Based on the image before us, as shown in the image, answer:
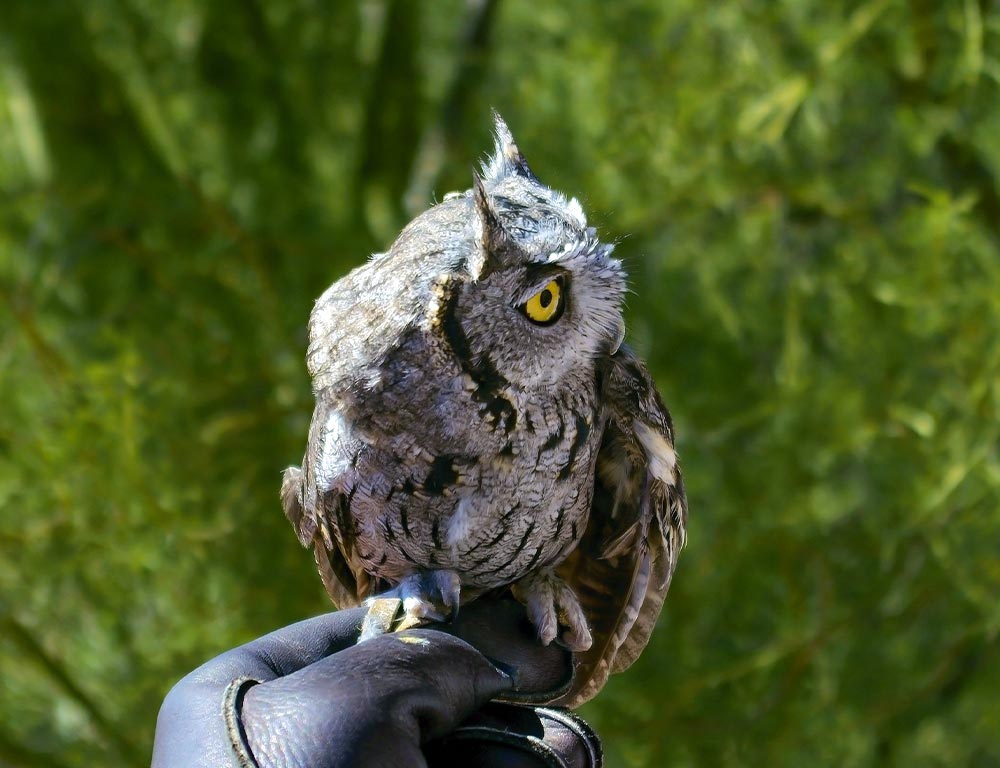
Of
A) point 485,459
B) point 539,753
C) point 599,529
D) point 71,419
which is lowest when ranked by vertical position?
point 539,753

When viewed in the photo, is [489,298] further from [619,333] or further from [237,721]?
[237,721]

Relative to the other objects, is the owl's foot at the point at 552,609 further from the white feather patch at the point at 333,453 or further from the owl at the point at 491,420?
the white feather patch at the point at 333,453

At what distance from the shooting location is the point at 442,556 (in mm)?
1363

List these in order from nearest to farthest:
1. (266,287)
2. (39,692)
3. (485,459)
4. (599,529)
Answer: (485,459) → (599,529) → (39,692) → (266,287)

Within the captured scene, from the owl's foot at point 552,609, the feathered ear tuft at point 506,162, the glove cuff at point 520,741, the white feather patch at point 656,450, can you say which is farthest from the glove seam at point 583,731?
the feathered ear tuft at point 506,162

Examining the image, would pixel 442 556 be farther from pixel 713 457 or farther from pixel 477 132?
pixel 477 132

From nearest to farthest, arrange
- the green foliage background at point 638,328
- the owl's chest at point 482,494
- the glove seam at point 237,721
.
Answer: the glove seam at point 237,721
the owl's chest at point 482,494
the green foliage background at point 638,328

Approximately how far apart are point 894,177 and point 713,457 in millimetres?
965

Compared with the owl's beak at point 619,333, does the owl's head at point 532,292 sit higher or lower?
higher

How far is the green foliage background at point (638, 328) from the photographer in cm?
283

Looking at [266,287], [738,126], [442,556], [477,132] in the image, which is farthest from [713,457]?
[442,556]

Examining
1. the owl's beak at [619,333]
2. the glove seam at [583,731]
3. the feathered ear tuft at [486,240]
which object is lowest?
the glove seam at [583,731]

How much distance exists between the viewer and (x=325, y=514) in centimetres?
138

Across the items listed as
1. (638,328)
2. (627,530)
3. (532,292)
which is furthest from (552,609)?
(638,328)
